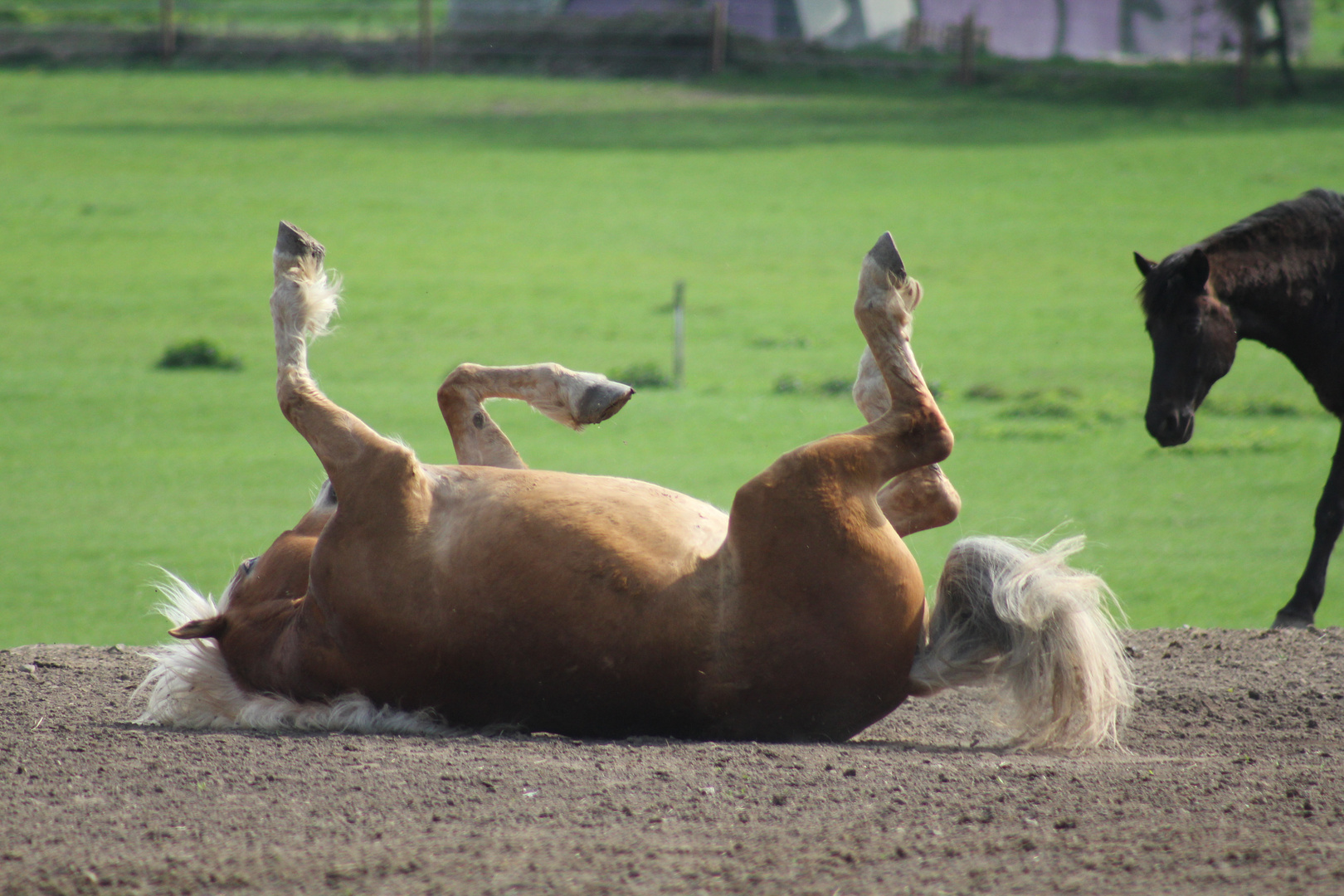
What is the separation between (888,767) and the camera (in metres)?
3.50

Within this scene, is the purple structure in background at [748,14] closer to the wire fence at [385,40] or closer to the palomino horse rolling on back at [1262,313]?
the wire fence at [385,40]

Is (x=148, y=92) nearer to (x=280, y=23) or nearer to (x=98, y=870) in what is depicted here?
(x=280, y=23)

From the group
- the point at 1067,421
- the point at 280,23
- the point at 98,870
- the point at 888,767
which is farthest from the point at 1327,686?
the point at 280,23

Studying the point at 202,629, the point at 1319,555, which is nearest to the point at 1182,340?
the point at 1319,555

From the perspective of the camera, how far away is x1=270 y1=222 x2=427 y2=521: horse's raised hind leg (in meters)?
3.76

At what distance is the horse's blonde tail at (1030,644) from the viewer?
3754mm

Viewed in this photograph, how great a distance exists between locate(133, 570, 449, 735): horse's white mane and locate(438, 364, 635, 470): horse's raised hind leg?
3.09 feet

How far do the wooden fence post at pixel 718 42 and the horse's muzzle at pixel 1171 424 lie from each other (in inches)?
1117

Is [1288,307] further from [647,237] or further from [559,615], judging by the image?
[647,237]

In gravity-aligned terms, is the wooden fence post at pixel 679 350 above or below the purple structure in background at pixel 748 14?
below

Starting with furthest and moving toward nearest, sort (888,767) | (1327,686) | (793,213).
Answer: (793,213)
(1327,686)
(888,767)

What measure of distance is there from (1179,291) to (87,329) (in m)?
14.9

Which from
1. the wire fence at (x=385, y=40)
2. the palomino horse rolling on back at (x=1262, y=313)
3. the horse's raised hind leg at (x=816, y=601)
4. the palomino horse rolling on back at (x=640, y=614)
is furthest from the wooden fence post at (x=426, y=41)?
the horse's raised hind leg at (x=816, y=601)

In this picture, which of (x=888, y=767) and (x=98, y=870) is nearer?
(x=98, y=870)
